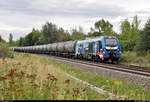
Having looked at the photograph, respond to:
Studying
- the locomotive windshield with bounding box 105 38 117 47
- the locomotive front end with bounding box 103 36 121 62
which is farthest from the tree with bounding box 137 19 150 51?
the locomotive windshield with bounding box 105 38 117 47

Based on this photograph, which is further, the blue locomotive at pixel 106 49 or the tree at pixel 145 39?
the tree at pixel 145 39

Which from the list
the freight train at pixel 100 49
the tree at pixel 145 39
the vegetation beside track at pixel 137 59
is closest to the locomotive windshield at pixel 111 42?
the freight train at pixel 100 49

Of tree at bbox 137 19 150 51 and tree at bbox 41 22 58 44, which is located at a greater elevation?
tree at bbox 41 22 58 44

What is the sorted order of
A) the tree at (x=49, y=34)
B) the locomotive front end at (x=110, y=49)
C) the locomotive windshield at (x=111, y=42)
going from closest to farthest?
1. the locomotive front end at (x=110, y=49)
2. the locomotive windshield at (x=111, y=42)
3. the tree at (x=49, y=34)

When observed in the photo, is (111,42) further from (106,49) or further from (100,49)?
(100,49)

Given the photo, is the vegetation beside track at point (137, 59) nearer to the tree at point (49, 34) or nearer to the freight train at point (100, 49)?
the freight train at point (100, 49)

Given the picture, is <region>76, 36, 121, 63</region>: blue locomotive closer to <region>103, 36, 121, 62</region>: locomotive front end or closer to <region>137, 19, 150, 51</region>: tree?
<region>103, 36, 121, 62</region>: locomotive front end

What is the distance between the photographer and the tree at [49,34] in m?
103

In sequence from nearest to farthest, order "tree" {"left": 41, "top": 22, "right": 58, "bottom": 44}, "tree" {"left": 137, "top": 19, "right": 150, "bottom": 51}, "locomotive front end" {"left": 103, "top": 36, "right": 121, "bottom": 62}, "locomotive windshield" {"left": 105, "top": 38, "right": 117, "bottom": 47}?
1. "locomotive front end" {"left": 103, "top": 36, "right": 121, "bottom": 62}
2. "locomotive windshield" {"left": 105, "top": 38, "right": 117, "bottom": 47}
3. "tree" {"left": 137, "top": 19, "right": 150, "bottom": 51}
4. "tree" {"left": 41, "top": 22, "right": 58, "bottom": 44}

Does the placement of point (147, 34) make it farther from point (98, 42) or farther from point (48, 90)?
point (48, 90)

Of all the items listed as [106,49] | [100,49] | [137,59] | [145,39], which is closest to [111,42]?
[106,49]

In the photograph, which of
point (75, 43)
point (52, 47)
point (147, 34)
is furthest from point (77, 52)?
point (52, 47)

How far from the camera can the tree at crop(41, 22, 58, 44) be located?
103312 mm

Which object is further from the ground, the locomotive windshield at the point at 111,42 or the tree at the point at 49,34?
the tree at the point at 49,34
